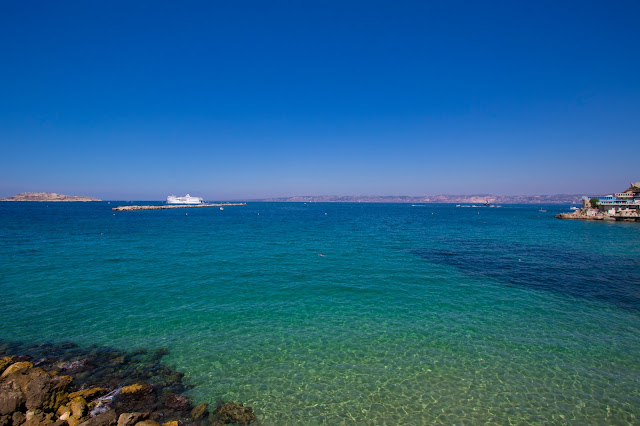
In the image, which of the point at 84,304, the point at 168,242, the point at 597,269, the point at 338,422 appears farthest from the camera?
the point at 168,242

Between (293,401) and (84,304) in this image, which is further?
(84,304)

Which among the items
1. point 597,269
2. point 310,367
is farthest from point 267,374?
point 597,269

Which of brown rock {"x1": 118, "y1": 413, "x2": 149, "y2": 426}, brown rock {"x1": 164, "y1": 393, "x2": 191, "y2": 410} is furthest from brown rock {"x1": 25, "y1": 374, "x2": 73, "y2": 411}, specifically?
brown rock {"x1": 164, "y1": 393, "x2": 191, "y2": 410}

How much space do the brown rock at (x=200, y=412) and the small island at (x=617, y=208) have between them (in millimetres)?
98667

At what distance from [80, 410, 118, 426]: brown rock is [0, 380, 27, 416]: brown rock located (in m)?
2.39

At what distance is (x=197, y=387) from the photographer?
30.3 feet

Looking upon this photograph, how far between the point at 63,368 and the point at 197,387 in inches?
190

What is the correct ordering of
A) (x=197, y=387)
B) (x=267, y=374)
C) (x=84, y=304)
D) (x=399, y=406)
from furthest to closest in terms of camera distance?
(x=84, y=304), (x=267, y=374), (x=197, y=387), (x=399, y=406)

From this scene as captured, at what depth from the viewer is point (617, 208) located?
258 ft

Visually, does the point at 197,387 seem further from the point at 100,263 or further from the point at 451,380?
the point at 100,263

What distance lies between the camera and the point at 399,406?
8531 mm

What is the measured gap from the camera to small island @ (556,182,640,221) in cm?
7262

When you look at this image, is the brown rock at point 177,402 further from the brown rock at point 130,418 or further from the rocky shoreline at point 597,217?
the rocky shoreline at point 597,217

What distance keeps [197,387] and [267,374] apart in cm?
215
